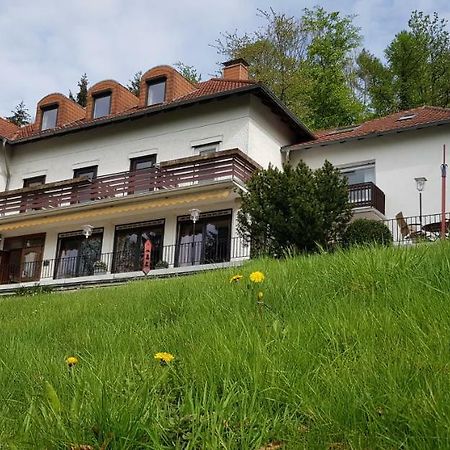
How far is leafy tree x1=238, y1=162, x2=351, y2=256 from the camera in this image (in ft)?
46.8

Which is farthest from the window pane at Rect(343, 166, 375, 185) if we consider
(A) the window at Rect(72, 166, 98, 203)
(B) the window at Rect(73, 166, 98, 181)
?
(B) the window at Rect(73, 166, 98, 181)

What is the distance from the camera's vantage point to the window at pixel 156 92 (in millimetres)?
28281

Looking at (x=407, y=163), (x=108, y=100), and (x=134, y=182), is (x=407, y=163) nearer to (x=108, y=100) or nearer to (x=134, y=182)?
(x=134, y=182)

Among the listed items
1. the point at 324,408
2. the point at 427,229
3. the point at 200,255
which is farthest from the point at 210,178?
the point at 324,408

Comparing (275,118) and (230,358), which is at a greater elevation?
(275,118)

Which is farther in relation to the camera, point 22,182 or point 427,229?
point 22,182

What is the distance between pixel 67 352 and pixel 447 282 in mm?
3085

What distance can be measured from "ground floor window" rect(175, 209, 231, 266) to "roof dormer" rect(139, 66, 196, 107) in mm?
6228

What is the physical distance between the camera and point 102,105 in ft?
99.0

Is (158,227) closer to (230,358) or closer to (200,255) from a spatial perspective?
(200,255)

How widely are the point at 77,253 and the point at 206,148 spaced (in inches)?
273

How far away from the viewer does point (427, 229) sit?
1836 centimetres

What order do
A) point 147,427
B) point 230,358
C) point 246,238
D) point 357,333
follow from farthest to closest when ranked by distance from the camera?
1. point 246,238
2. point 357,333
3. point 230,358
4. point 147,427

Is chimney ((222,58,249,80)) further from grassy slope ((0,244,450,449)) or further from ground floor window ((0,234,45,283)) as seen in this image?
grassy slope ((0,244,450,449))
